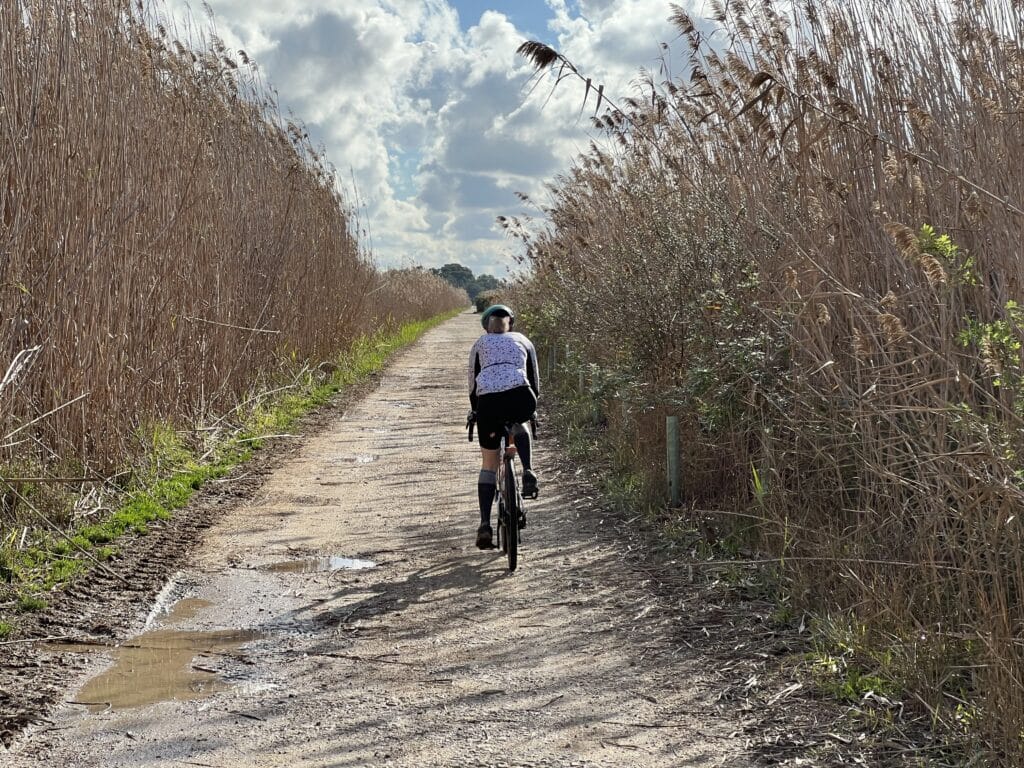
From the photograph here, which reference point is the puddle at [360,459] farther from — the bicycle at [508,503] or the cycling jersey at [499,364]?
the cycling jersey at [499,364]

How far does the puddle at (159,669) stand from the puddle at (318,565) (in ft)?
3.35

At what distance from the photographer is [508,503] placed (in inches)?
260

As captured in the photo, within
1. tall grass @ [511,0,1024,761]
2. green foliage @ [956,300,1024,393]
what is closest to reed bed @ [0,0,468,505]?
tall grass @ [511,0,1024,761]

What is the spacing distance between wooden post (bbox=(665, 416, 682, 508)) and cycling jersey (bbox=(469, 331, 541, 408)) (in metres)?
1.12

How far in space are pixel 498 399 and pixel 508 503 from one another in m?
A: 0.70

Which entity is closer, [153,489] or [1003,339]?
[1003,339]

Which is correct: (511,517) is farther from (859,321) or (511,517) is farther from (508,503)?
(859,321)

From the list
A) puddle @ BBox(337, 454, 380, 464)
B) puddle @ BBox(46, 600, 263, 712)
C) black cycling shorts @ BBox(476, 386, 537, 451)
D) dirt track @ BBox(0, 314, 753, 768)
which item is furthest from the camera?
puddle @ BBox(337, 454, 380, 464)

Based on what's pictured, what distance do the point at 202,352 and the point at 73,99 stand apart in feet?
11.8

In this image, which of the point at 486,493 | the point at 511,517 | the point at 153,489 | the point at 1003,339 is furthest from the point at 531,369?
the point at 1003,339

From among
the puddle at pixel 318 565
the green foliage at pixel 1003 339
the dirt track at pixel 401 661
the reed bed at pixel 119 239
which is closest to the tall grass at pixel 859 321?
the green foliage at pixel 1003 339

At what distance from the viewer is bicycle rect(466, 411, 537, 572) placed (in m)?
6.46

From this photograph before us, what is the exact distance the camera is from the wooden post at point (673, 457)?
7660 mm

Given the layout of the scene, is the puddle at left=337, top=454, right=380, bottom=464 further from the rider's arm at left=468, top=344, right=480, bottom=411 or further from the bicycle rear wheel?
the bicycle rear wheel
